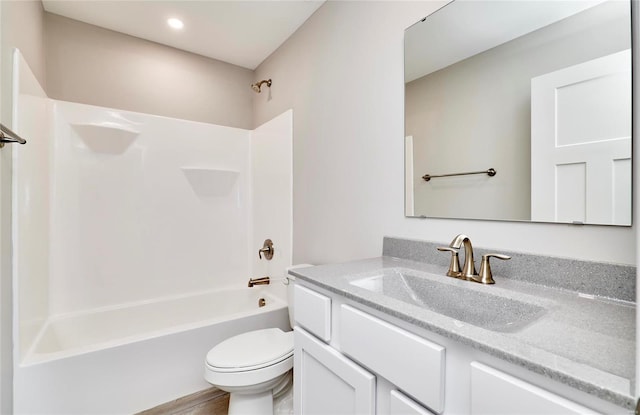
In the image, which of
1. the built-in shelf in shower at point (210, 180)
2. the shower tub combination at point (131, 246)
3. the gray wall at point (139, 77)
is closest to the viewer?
the shower tub combination at point (131, 246)

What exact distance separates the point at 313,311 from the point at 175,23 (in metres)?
2.28

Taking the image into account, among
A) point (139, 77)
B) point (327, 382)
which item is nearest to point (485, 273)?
point (327, 382)

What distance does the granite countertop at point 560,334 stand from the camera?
42 cm

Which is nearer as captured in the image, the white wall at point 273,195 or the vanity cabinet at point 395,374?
the vanity cabinet at point 395,374

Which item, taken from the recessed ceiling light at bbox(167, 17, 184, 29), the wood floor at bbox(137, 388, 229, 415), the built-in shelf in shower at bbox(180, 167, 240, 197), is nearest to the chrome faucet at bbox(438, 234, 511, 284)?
the wood floor at bbox(137, 388, 229, 415)

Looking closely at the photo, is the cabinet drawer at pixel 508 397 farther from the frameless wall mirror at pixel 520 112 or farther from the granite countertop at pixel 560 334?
the frameless wall mirror at pixel 520 112

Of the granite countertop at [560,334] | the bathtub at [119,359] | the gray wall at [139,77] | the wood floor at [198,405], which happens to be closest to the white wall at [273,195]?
the bathtub at [119,359]

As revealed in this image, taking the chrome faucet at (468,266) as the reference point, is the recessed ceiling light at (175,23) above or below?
above

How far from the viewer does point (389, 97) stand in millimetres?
1389

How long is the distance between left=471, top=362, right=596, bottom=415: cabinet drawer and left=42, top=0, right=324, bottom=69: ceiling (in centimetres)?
211

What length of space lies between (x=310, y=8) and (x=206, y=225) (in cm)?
189

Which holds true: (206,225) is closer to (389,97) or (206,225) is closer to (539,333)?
(389,97)

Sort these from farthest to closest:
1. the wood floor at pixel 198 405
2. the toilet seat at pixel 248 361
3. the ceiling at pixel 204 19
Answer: the ceiling at pixel 204 19
the wood floor at pixel 198 405
the toilet seat at pixel 248 361

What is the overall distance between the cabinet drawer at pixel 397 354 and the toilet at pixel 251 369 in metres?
0.70
